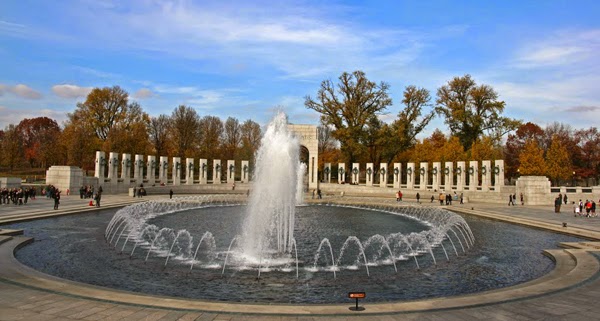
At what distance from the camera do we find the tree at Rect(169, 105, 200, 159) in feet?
224

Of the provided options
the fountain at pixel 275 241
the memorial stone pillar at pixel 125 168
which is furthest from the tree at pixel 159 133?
the fountain at pixel 275 241

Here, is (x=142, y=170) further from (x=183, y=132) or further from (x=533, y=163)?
(x=533, y=163)

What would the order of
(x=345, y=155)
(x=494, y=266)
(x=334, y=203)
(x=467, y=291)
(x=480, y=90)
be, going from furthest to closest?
(x=345, y=155) < (x=480, y=90) < (x=334, y=203) < (x=494, y=266) < (x=467, y=291)

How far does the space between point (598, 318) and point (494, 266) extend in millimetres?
5878

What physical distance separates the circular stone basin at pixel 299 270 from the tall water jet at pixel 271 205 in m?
1.01

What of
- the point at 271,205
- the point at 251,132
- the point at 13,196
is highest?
the point at 251,132

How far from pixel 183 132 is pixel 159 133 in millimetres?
5500

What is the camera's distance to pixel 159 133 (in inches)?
2798

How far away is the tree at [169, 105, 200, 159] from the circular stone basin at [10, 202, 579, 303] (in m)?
48.5

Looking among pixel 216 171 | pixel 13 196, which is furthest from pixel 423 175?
pixel 13 196

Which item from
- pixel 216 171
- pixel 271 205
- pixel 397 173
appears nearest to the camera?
pixel 271 205

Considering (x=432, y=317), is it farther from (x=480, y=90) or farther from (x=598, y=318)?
(x=480, y=90)

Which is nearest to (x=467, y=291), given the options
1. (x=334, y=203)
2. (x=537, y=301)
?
(x=537, y=301)

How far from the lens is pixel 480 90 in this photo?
194 ft
